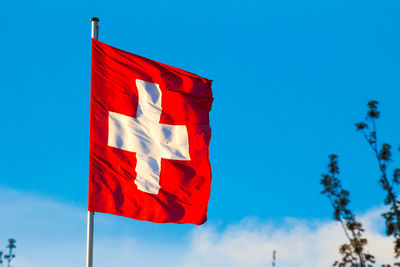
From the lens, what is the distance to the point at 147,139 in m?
14.9

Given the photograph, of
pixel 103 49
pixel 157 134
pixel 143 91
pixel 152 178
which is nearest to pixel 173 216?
pixel 152 178

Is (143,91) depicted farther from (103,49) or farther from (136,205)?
(136,205)

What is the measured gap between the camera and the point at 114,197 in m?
13.7

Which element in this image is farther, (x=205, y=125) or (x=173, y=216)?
(x=205, y=125)

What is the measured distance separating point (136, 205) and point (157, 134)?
6.32ft

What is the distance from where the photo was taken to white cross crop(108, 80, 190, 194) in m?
14.4

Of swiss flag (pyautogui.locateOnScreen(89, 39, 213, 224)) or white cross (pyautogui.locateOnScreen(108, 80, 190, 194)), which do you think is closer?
swiss flag (pyautogui.locateOnScreen(89, 39, 213, 224))

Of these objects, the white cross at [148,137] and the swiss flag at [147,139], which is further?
the white cross at [148,137]

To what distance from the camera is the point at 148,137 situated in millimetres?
14938

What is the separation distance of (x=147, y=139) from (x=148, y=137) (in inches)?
2.5

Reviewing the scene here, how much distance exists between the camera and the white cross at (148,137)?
14414 mm

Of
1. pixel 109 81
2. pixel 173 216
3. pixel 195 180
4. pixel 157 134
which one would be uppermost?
pixel 109 81

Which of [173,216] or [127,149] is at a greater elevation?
[127,149]

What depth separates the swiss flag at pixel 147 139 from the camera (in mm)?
13961
